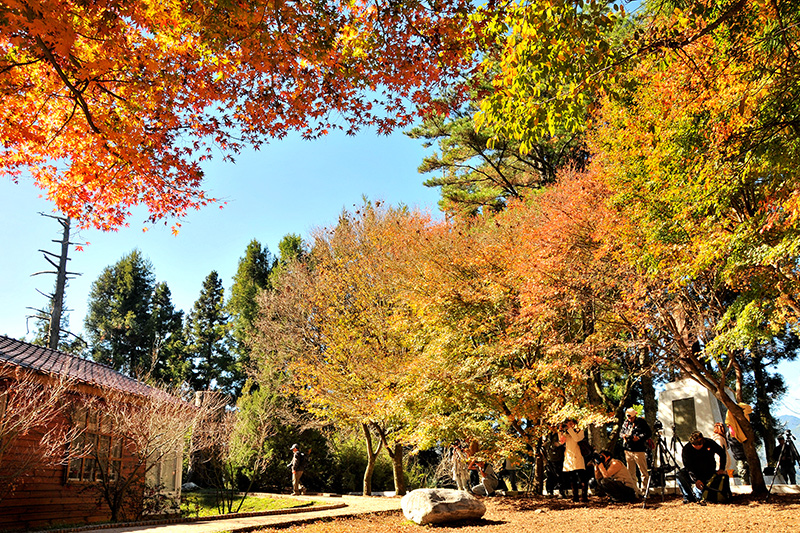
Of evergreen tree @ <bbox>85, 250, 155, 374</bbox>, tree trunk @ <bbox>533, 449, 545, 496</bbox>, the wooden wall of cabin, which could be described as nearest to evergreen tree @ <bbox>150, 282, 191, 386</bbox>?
evergreen tree @ <bbox>85, 250, 155, 374</bbox>

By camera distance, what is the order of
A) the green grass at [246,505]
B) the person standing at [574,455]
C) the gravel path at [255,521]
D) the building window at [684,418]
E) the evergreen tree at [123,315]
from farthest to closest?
the evergreen tree at [123,315], the building window at [684,418], the green grass at [246,505], the person standing at [574,455], the gravel path at [255,521]

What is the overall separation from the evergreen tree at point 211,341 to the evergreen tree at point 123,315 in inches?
148

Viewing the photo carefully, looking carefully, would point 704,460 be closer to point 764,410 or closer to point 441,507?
point 441,507

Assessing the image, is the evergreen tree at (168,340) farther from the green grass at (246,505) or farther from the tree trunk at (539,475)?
the tree trunk at (539,475)

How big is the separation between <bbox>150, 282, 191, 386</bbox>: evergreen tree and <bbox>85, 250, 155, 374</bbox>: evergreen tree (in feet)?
2.29

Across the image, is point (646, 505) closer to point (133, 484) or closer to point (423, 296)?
point (423, 296)

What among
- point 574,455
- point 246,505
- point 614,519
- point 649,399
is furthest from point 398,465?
point 649,399

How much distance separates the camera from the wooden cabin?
27.0ft

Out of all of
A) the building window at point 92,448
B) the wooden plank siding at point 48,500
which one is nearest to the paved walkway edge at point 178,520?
the wooden plank siding at point 48,500

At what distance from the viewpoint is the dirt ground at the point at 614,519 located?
677 cm

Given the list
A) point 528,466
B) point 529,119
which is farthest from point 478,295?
point 528,466

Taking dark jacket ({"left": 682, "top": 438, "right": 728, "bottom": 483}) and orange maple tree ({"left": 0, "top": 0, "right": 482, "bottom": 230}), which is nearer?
orange maple tree ({"left": 0, "top": 0, "right": 482, "bottom": 230})

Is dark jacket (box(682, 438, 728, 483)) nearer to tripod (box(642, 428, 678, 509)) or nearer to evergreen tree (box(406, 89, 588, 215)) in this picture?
tripod (box(642, 428, 678, 509))

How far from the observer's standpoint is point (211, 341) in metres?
34.8
